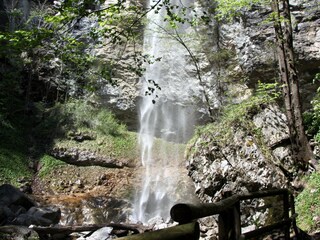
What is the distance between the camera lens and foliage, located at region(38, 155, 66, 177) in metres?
14.7

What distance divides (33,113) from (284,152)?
44.0 feet

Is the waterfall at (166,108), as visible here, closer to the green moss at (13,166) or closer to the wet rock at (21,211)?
the green moss at (13,166)

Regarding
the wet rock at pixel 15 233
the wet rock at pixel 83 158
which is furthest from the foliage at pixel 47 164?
the wet rock at pixel 15 233

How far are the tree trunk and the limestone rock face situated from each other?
690mm

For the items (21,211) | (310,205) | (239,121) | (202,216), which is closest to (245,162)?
(239,121)

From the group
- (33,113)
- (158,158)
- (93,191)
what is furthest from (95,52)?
(93,191)

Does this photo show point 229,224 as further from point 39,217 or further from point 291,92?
point 39,217

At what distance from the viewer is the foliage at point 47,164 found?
14.7 meters

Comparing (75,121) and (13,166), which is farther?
(75,121)

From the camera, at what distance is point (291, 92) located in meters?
9.59

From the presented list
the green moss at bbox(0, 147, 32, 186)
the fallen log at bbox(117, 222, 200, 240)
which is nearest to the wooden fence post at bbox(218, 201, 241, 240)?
the fallen log at bbox(117, 222, 200, 240)

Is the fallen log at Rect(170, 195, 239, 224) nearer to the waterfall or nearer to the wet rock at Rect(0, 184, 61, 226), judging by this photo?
the wet rock at Rect(0, 184, 61, 226)

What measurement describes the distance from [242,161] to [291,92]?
2.52 meters

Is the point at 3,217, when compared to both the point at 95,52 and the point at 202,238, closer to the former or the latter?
the point at 202,238
